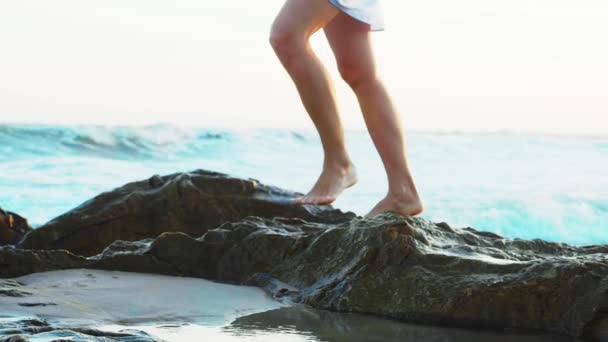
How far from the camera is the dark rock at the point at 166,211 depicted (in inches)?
168

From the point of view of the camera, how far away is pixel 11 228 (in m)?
4.90

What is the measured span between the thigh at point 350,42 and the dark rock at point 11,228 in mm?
2061

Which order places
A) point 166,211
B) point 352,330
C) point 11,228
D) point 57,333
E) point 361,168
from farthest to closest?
point 361,168
point 11,228
point 166,211
point 352,330
point 57,333

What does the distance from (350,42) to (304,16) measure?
25 centimetres

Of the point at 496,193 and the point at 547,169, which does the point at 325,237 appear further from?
the point at 547,169

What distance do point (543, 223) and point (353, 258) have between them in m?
8.71

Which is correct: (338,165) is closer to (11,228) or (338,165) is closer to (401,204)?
(401,204)

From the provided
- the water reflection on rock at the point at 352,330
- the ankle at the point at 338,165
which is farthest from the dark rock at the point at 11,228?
the water reflection on rock at the point at 352,330

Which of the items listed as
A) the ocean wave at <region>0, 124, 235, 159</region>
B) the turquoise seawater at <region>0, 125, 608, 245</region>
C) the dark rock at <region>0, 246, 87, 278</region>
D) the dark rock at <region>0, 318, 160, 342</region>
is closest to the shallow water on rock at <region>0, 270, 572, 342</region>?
the dark rock at <region>0, 318, 160, 342</region>

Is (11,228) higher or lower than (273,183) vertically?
lower

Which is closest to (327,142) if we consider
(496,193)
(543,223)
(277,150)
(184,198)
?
(184,198)

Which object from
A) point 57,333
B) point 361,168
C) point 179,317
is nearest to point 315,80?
point 179,317

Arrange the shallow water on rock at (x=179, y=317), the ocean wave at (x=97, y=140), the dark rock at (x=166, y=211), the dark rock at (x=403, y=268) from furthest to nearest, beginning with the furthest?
the ocean wave at (x=97, y=140)
the dark rock at (x=166, y=211)
the dark rock at (x=403, y=268)
the shallow water on rock at (x=179, y=317)

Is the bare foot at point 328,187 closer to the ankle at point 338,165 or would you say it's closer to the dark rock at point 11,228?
the ankle at point 338,165
